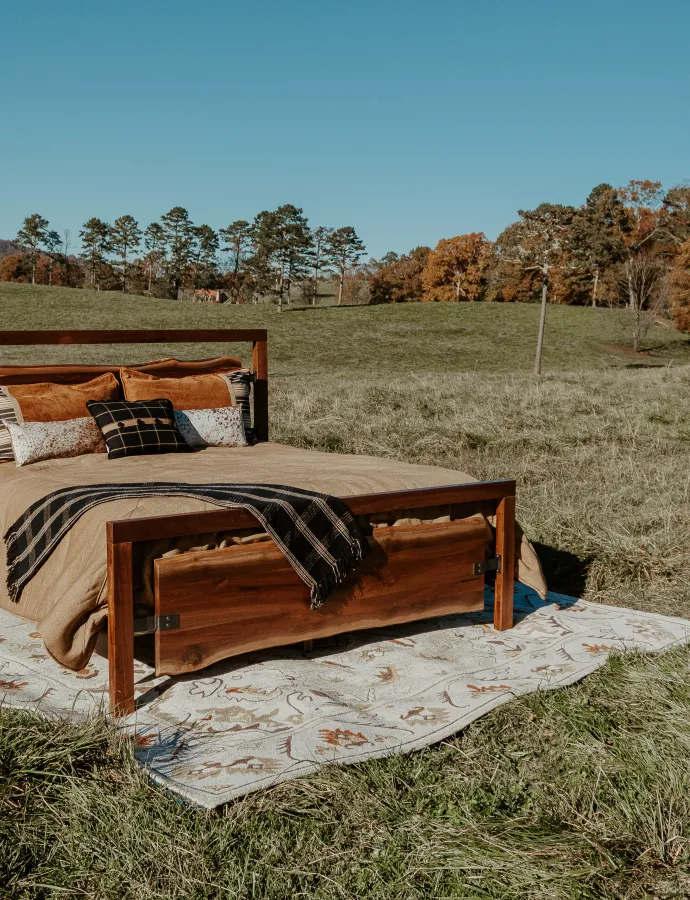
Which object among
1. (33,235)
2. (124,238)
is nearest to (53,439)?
(124,238)

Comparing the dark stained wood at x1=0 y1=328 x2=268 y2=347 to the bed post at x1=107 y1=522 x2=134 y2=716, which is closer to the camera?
the bed post at x1=107 y1=522 x2=134 y2=716

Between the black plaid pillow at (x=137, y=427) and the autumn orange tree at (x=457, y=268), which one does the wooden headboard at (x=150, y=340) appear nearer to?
the black plaid pillow at (x=137, y=427)

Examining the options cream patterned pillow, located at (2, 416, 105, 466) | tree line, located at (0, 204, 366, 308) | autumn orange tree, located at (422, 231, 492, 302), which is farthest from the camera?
tree line, located at (0, 204, 366, 308)

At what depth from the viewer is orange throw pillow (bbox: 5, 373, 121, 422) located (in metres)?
4.55

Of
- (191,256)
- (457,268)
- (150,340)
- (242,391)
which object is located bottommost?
(242,391)

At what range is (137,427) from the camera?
459 cm

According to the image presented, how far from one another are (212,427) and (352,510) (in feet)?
6.59

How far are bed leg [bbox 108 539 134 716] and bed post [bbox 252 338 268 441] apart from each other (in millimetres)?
3053

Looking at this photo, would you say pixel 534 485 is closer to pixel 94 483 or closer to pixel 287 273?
pixel 94 483

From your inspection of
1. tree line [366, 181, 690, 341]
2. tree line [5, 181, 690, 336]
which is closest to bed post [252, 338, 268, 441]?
tree line [5, 181, 690, 336]

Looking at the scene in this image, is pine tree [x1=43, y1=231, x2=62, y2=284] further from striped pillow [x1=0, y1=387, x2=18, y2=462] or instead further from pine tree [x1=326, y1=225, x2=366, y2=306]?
striped pillow [x1=0, y1=387, x2=18, y2=462]

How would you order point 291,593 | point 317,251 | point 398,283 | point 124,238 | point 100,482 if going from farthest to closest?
point 124,238, point 317,251, point 398,283, point 100,482, point 291,593

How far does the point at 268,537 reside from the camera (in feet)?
10.0

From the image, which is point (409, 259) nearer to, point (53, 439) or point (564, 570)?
point (564, 570)
